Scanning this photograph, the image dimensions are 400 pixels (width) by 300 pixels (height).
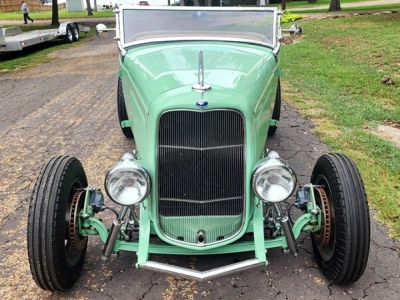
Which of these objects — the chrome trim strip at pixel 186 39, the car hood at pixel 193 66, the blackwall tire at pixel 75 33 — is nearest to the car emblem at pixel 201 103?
the car hood at pixel 193 66

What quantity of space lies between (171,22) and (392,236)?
255 centimetres

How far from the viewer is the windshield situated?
3669 millimetres

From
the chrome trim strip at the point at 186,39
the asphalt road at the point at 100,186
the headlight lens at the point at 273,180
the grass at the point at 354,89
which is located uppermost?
the chrome trim strip at the point at 186,39

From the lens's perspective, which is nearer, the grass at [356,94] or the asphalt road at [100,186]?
the asphalt road at [100,186]

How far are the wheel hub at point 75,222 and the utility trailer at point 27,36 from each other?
25.9ft

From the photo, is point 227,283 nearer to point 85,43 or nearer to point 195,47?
point 195,47

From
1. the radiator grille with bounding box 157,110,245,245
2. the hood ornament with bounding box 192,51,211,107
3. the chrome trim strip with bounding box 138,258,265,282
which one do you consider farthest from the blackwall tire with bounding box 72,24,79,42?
the chrome trim strip with bounding box 138,258,265,282

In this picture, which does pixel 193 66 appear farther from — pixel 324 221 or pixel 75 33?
pixel 75 33

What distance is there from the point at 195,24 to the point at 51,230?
7.19 ft

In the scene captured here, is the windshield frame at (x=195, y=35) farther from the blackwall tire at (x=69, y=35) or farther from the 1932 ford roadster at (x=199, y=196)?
the blackwall tire at (x=69, y=35)

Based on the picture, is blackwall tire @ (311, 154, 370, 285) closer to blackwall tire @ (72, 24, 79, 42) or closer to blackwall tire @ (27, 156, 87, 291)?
blackwall tire @ (27, 156, 87, 291)

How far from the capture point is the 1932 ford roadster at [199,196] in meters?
2.41

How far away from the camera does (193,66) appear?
2.94 meters

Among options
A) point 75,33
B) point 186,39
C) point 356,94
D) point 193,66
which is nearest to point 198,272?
point 193,66
